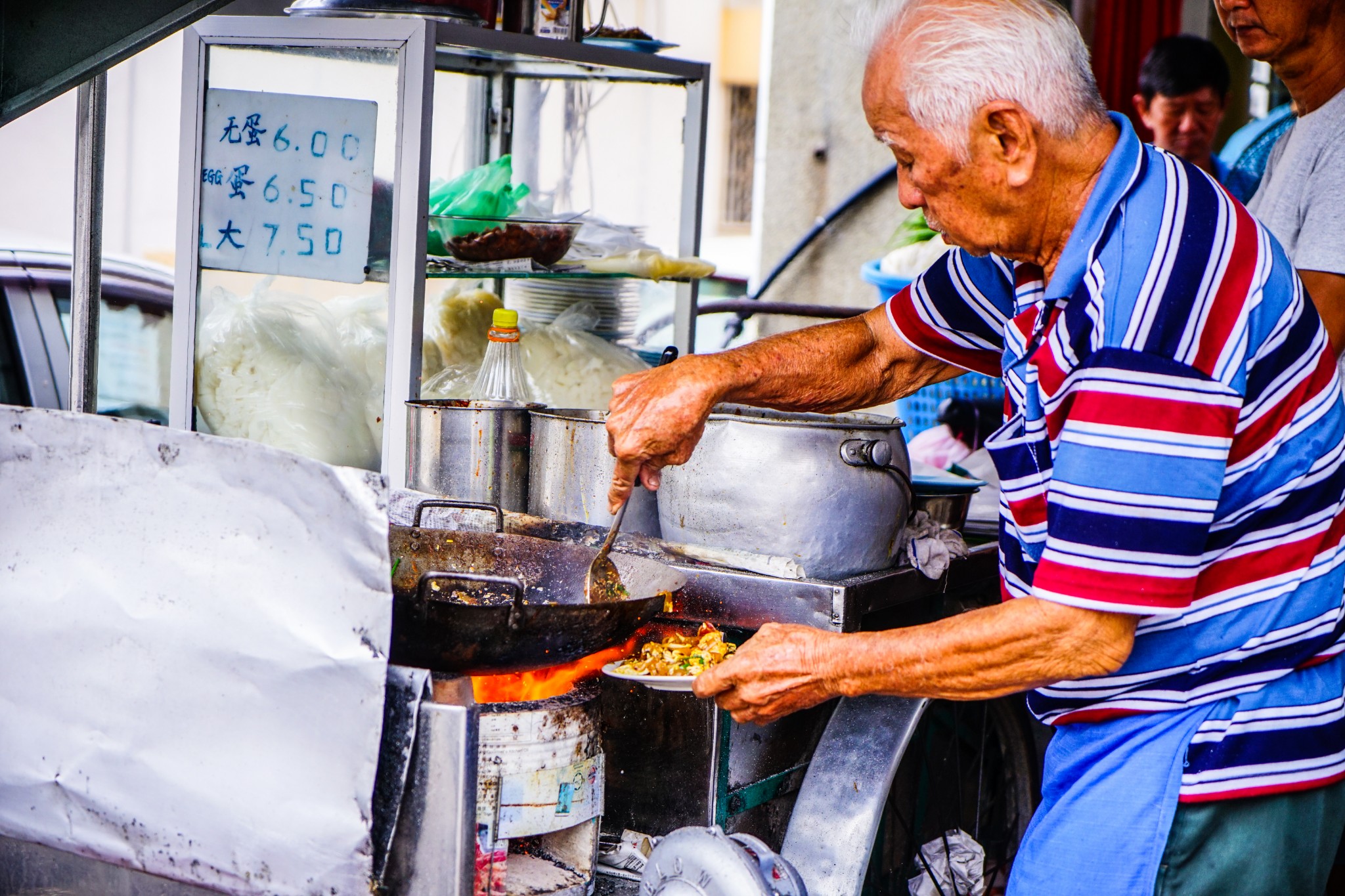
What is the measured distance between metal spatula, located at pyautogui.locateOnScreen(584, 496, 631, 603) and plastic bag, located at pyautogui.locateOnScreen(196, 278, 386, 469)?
900 millimetres

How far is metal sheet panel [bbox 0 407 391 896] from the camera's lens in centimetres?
151

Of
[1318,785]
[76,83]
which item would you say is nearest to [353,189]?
[76,83]

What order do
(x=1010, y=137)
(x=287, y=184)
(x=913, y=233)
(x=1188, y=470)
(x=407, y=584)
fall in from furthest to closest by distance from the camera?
(x=913, y=233), (x=287, y=184), (x=407, y=584), (x=1010, y=137), (x=1188, y=470)

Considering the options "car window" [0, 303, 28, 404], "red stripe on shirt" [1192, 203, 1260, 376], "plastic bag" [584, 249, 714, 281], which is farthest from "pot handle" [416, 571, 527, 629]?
"car window" [0, 303, 28, 404]

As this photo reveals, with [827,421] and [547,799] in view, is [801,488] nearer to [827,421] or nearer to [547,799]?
[827,421]

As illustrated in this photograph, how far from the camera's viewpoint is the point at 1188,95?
13.9 feet

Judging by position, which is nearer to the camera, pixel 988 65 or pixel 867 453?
pixel 988 65

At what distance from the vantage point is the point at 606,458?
2.12m

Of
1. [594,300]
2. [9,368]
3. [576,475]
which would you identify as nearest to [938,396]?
[594,300]

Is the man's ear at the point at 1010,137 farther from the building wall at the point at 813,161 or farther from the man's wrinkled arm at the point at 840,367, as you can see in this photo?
the building wall at the point at 813,161

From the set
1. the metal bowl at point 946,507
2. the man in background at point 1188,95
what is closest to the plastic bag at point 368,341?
the metal bowl at point 946,507

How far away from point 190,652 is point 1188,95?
3729 millimetres

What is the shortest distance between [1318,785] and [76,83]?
6.25 feet

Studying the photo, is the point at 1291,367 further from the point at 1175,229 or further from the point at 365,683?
the point at 365,683
